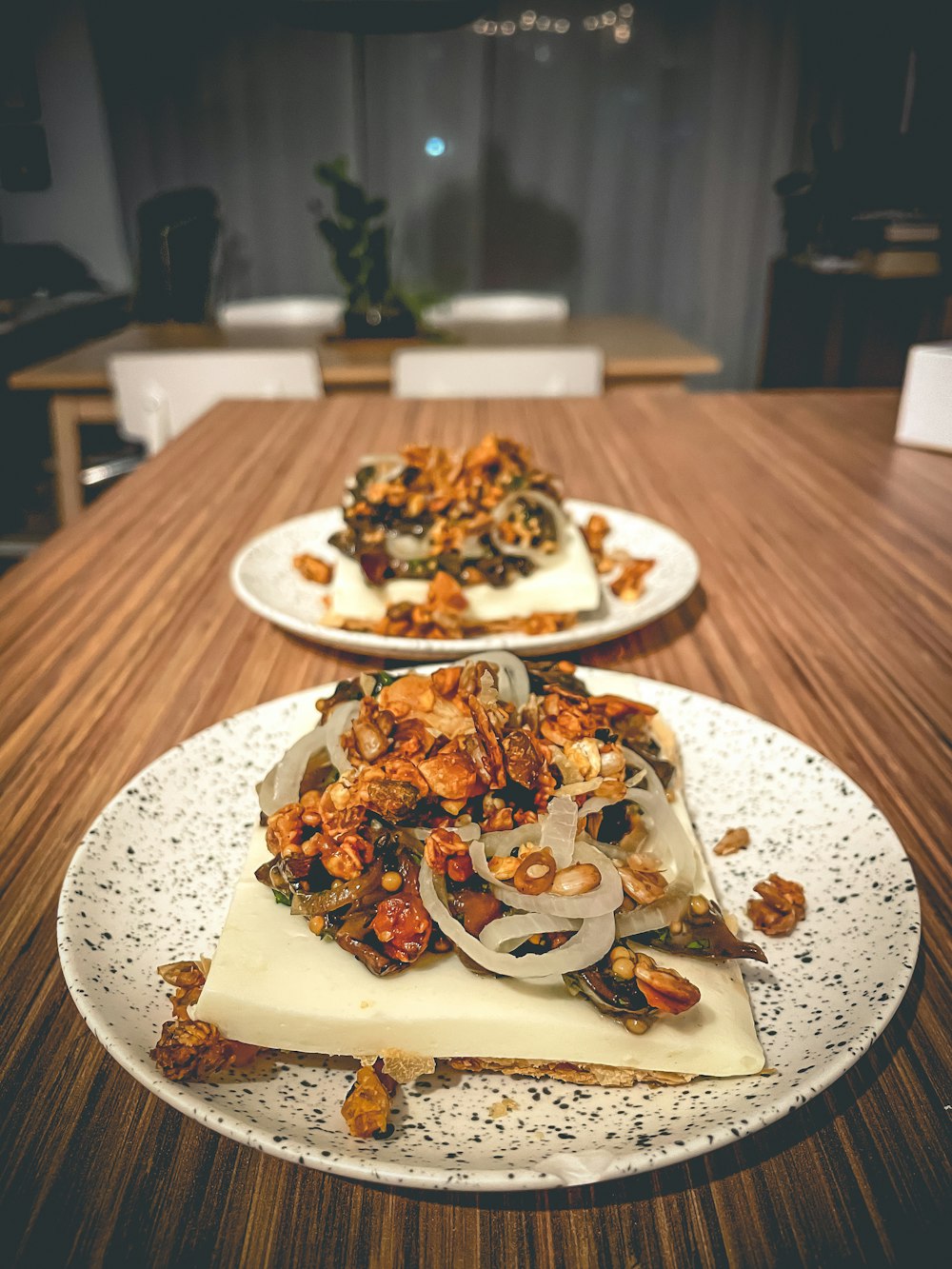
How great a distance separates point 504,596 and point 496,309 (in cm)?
364

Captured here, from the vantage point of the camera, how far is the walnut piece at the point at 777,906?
1.89 feet

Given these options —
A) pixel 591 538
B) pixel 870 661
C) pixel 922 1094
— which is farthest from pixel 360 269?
pixel 922 1094

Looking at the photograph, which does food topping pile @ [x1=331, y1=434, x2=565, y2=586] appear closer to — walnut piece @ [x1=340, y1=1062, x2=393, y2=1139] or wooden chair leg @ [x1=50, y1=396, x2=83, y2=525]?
walnut piece @ [x1=340, y1=1062, x2=393, y2=1139]

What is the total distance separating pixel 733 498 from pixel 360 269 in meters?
2.54

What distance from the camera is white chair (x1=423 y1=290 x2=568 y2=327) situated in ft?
13.4

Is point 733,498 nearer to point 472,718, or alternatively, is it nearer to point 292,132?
point 472,718

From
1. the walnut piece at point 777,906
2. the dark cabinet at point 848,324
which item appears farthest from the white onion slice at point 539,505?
the dark cabinet at point 848,324

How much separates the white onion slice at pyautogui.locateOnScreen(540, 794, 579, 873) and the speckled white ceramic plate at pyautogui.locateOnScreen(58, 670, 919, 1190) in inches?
5.0

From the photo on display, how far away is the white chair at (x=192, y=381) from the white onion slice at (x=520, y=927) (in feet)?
8.04

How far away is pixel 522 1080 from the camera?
1.62 feet

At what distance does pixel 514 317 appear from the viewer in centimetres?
408

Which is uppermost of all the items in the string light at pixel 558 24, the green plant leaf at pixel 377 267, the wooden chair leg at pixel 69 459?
the string light at pixel 558 24

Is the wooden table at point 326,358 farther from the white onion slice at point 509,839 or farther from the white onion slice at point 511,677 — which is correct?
the white onion slice at point 509,839

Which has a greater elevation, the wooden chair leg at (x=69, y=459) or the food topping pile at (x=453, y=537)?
the food topping pile at (x=453, y=537)
